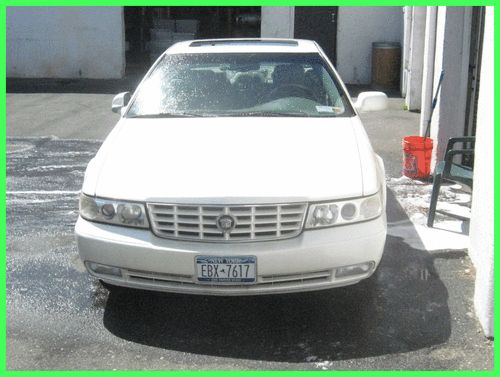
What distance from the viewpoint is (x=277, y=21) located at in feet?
55.9

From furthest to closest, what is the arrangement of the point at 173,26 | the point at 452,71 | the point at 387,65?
the point at 173,26
the point at 387,65
the point at 452,71

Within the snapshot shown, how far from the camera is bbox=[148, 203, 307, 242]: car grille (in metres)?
4.17

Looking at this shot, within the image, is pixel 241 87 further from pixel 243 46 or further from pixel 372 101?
pixel 372 101

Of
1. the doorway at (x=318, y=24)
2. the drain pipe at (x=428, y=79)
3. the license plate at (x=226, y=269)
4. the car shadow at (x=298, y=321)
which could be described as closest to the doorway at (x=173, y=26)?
the doorway at (x=318, y=24)

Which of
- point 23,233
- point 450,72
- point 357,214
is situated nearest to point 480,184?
point 357,214

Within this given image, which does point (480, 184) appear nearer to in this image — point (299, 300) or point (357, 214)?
point (357, 214)

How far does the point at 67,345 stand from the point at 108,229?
716 mm

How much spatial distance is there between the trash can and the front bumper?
39.5 ft

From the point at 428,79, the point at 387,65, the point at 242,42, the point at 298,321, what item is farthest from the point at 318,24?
the point at 298,321

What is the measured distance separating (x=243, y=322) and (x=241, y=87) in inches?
81.0

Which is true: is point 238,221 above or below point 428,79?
below

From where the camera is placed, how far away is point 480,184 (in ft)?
15.3

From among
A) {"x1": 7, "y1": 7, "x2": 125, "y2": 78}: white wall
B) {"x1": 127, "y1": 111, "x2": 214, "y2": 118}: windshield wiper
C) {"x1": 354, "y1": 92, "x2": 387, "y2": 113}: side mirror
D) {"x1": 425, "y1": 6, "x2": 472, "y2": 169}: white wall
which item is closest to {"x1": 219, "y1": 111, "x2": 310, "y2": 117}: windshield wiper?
{"x1": 127, "y1": 111, "x2": 214, "y2": 118}: windshield wiper

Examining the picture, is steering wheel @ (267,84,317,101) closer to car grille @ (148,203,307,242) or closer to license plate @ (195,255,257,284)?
car grille @ (148,203,307,242)
